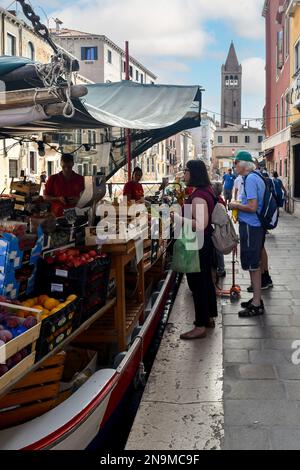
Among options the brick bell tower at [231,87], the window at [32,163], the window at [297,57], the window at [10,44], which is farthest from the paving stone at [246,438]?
the brick bell tower at [231,87]

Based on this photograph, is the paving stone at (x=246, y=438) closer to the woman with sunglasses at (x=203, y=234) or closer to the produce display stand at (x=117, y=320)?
the produce display stand at (x=117, y=320)

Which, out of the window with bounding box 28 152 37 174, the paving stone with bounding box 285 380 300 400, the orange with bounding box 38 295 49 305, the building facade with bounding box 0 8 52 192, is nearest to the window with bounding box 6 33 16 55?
the building facade with bounding box 0 8 52 192

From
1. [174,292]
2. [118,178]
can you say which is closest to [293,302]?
[174,292]

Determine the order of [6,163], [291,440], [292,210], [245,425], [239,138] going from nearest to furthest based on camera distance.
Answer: [291,440], [245,425], [292,210], [6,163], [239,138]

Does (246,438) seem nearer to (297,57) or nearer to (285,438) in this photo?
(285,438)

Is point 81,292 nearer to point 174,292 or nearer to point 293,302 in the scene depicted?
point 293,302

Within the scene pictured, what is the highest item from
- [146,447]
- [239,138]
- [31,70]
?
[239,138]

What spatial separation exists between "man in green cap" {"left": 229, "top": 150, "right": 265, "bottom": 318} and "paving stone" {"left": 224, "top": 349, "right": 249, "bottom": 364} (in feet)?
3.43

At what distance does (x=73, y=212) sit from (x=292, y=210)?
613 inches

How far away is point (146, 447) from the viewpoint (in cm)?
304

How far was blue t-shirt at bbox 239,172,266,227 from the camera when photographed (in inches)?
205

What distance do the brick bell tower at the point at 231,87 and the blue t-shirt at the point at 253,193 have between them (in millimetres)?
104866

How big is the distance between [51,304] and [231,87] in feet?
361

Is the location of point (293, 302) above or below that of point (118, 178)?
below
